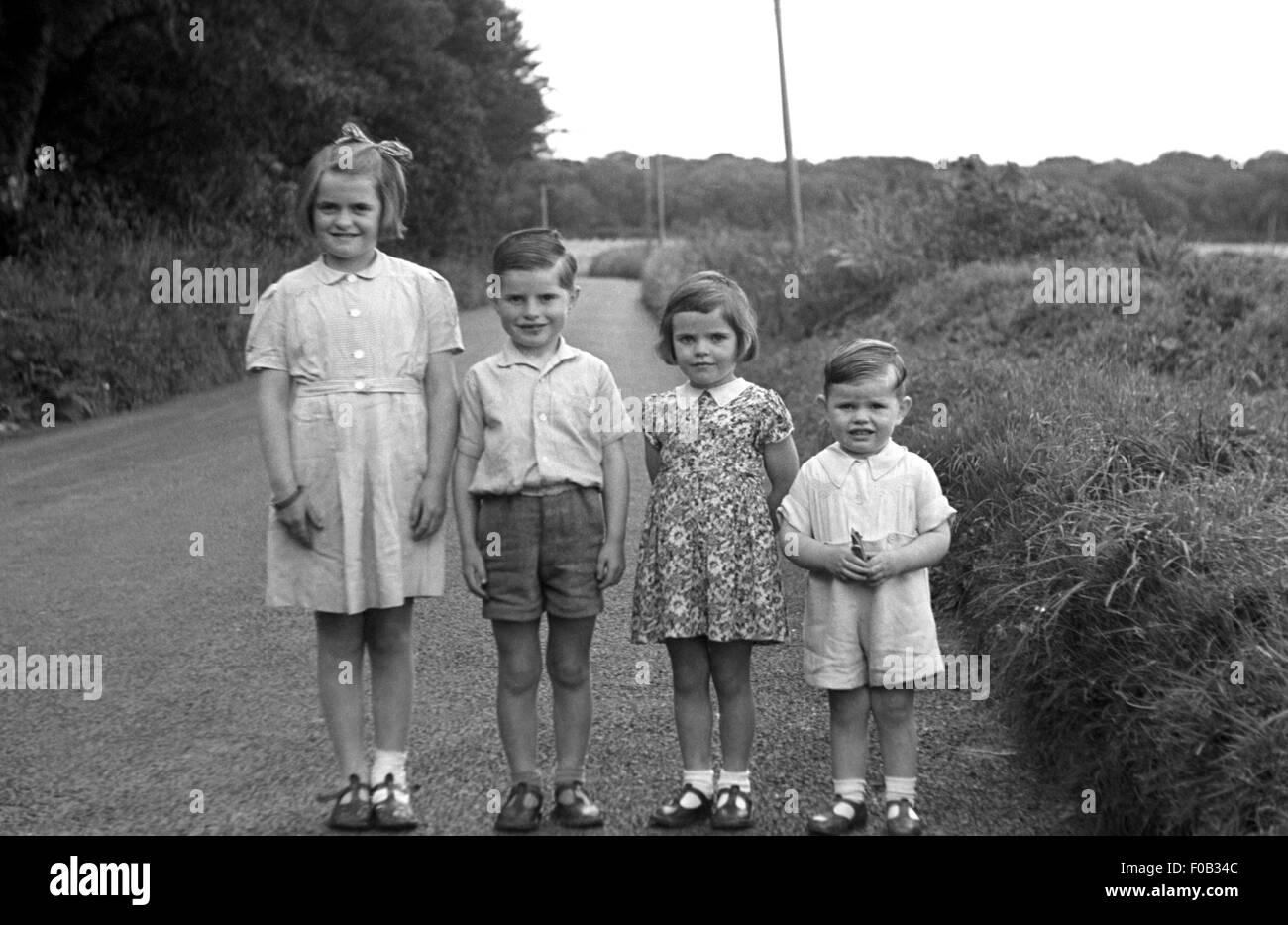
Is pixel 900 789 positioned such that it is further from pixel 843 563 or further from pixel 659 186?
pixel 659 186

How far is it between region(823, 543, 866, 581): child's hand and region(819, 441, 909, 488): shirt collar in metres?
0.16

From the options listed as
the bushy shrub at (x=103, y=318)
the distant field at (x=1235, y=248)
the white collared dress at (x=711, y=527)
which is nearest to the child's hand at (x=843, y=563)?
the white collared dress at (x=711, y=527)

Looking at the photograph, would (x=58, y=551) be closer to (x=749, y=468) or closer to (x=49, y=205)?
(x=749, y=468)

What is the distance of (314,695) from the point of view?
5156mm

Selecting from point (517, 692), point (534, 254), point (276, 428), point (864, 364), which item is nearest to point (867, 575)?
point (864, 364)

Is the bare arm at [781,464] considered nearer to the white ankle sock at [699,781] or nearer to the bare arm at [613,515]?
the bare arm at [613,515]

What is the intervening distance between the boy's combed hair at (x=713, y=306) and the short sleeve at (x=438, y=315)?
54 centimetres

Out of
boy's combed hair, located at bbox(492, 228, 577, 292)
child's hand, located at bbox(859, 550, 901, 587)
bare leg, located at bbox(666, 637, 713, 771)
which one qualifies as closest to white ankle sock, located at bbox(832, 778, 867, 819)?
bare leg, located at bbox(666, 637, 713, 771)

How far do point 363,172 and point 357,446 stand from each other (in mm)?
680

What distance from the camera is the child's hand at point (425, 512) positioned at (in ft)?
12.8

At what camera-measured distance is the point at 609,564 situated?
3.90 meters
